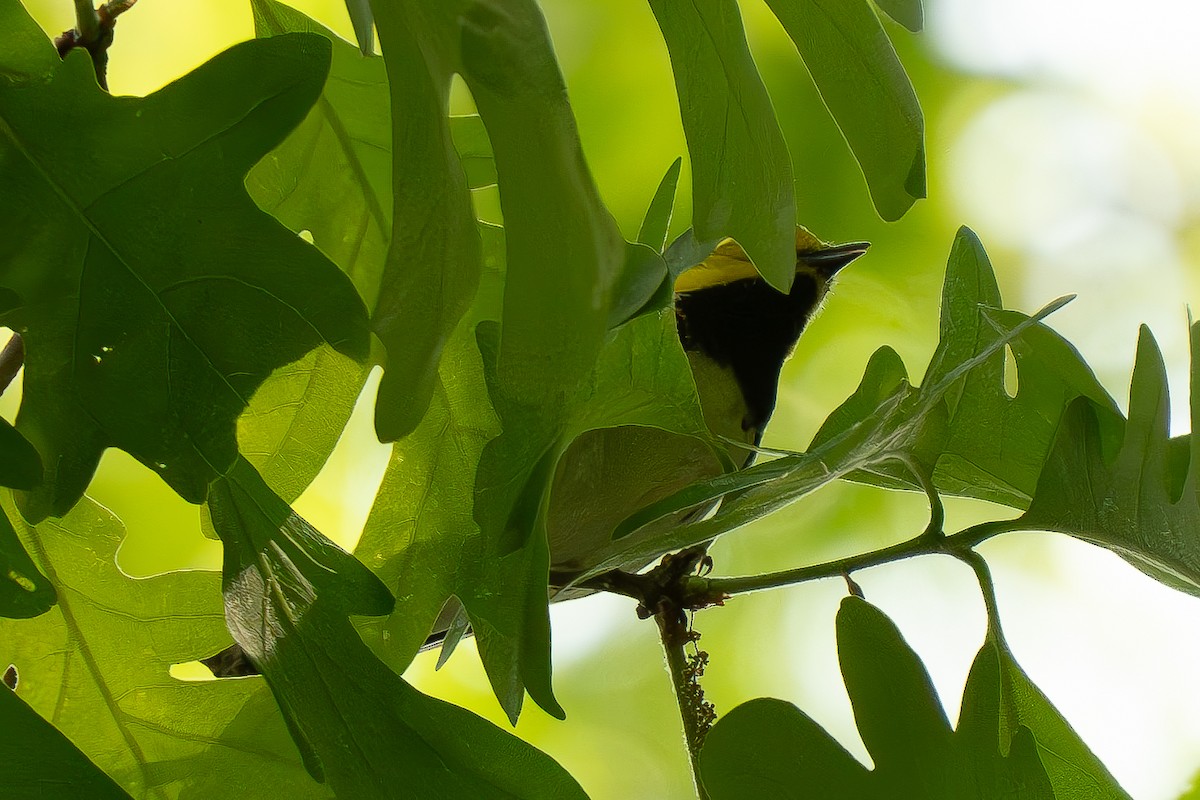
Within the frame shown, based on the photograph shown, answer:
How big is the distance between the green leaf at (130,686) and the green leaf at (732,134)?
35 centimetres

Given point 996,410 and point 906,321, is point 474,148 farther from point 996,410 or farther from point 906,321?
point 906,321

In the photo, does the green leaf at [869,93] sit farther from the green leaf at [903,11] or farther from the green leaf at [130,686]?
the green leaf at [130,686]

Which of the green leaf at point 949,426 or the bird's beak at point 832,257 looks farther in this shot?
the bird's beak at point 832,257

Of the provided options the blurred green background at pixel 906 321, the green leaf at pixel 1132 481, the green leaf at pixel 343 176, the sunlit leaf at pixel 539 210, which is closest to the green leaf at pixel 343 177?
the green leaf at pixel 343 176

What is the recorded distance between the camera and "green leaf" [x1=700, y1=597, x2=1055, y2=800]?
1.78ft

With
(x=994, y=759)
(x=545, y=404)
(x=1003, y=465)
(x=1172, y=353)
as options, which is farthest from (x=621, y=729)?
(x=545, y=404)

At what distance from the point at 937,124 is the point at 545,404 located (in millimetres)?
1607

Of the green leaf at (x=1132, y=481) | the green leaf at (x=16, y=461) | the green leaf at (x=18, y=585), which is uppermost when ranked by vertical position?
the green leaf at (x=1132, y=481)

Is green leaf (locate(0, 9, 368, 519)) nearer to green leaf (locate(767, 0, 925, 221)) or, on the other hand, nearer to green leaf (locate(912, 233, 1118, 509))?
green leaf (locate(767, 0, 925, 221))

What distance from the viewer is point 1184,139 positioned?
2160mm

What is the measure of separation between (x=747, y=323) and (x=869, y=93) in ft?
1.08

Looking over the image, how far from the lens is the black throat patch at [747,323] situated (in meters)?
0.89

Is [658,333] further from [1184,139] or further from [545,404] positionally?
[1184,139]

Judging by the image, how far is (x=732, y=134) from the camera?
532mm
